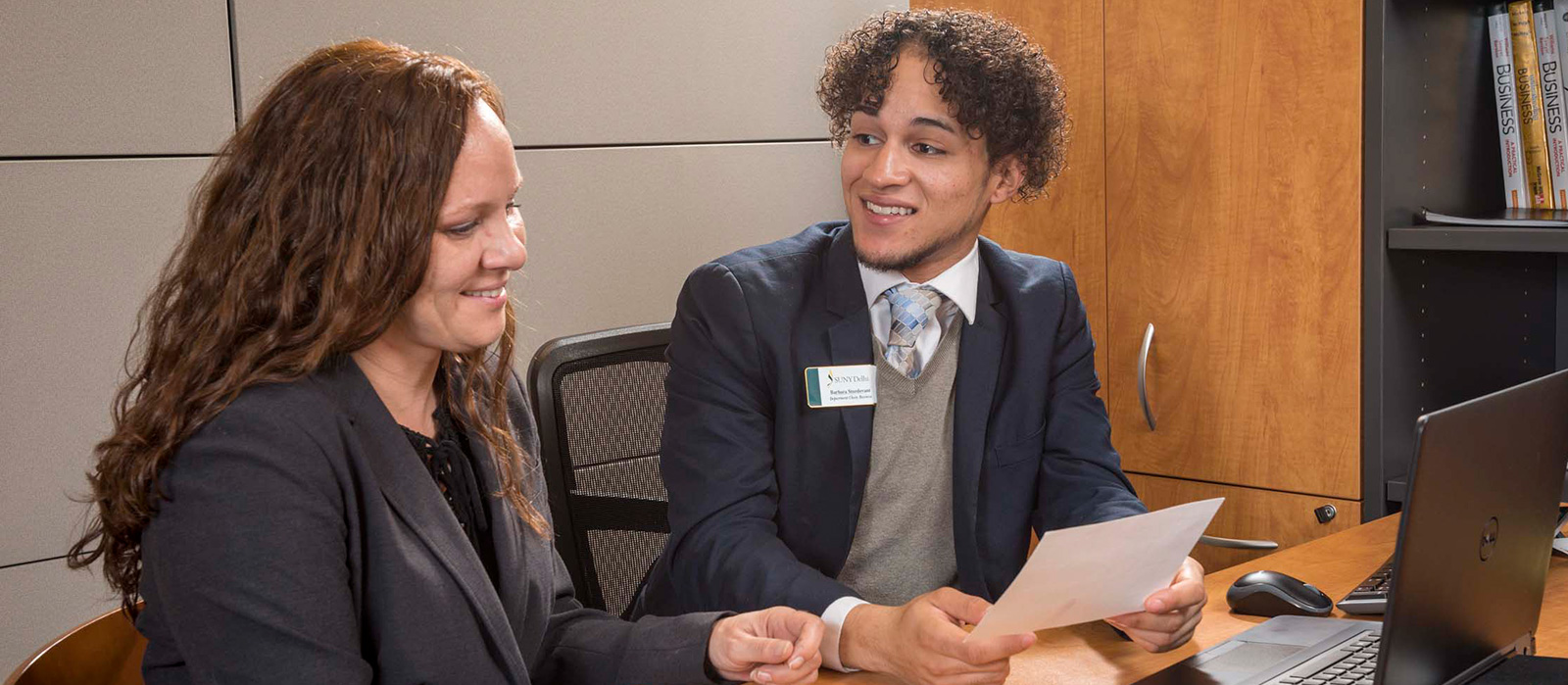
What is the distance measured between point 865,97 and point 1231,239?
30.5 inches

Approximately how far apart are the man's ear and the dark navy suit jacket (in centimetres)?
12

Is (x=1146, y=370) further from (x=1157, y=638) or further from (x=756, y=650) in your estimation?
(x=756, y=650)

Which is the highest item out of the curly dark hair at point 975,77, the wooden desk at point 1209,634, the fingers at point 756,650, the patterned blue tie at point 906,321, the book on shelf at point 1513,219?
the curly dark hair at point 975,77

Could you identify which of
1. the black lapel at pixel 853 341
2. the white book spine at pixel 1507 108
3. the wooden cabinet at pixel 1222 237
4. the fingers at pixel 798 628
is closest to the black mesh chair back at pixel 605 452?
the black lapel at pixel 853 341

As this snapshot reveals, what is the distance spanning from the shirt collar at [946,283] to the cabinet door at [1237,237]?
0.65m

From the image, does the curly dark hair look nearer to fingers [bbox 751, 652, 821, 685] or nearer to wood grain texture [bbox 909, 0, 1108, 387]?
wood grain texture [bbox 909, 0, 1108, 387]

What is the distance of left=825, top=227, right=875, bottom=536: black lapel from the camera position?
1.71 m

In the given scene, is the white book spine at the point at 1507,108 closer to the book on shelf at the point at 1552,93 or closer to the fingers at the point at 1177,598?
the book on shelf at the point at 1552,93

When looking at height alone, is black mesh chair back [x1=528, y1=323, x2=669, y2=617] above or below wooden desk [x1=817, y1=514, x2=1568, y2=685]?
above

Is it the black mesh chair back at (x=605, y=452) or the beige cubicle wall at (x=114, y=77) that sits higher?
the beige cubicle wall at (x=114, y=77)

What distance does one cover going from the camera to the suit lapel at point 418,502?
4.04 feet

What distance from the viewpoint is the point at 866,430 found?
5.61 feet

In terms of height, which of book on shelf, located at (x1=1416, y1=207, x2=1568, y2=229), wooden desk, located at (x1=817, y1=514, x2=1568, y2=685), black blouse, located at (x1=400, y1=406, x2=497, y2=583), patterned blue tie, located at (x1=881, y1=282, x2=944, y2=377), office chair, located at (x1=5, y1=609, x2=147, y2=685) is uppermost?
book on shelf, located at (x1=1416, y1=207, x2=1568, y2=229)

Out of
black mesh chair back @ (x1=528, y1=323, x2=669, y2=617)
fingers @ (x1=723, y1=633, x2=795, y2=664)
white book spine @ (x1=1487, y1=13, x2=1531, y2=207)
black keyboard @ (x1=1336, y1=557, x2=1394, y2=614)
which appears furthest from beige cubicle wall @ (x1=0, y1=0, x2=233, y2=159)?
white book spine @ (x1=1487, y1=13, x2=1531, y2=207)
